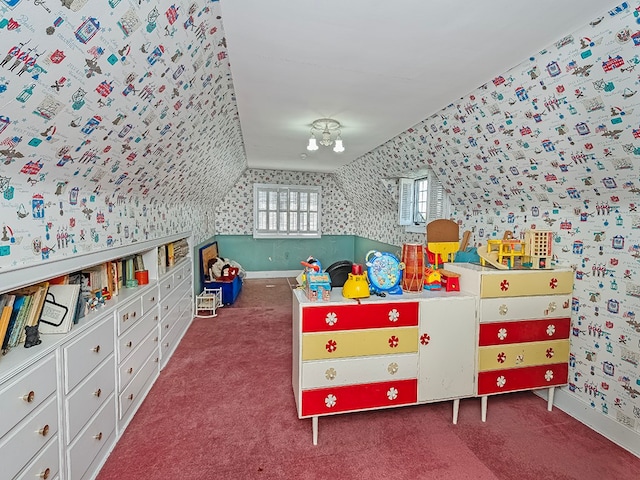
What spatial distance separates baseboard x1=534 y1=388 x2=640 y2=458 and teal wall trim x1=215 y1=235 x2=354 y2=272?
552cm

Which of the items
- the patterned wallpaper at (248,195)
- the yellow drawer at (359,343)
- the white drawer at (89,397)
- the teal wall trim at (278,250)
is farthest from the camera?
the teal wall trim at (278,250)

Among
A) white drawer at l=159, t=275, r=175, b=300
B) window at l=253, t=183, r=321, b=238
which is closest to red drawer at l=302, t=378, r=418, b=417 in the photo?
white drawer at l=159, t=275, r=175, b=300

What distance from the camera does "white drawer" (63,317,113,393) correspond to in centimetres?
165

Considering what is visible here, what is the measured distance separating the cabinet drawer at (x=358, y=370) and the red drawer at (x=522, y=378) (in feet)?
1.95

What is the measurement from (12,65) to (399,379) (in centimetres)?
239

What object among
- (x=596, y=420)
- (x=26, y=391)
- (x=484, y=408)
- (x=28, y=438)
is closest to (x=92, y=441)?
(x=28, y=438)

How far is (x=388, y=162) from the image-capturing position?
4.51 m

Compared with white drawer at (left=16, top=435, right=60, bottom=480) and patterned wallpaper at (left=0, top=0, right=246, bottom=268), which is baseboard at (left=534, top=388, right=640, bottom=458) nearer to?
white drawer at (left=16, top=435, right=60, bottom=480)

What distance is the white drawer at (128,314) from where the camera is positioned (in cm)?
222

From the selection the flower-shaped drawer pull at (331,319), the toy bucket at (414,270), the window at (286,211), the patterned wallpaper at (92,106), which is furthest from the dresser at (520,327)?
the window at (286,211)

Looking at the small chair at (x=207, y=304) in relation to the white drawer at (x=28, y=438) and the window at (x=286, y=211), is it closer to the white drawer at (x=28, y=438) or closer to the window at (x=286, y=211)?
the window at (x=286, y=211)

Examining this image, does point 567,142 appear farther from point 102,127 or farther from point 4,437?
point 4,437

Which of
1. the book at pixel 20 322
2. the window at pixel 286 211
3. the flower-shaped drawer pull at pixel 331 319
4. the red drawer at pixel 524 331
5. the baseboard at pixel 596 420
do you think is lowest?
the baseboard at pixel 596 420

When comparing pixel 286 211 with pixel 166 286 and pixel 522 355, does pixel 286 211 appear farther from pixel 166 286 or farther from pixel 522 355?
pixel 522 355
